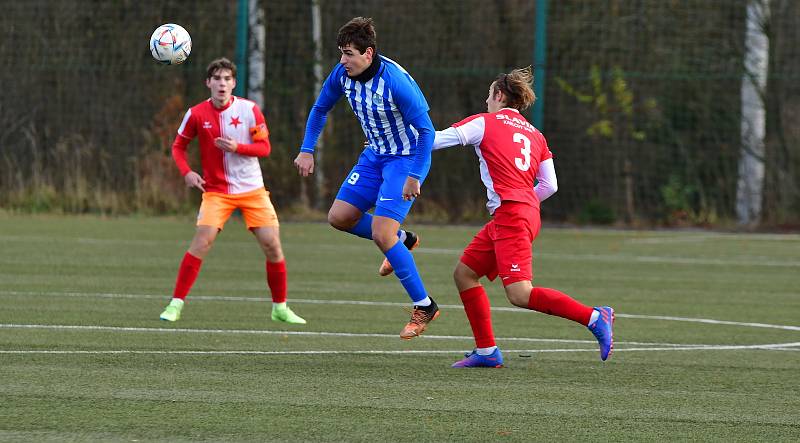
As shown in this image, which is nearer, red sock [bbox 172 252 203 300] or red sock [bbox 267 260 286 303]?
red sock [bbox 172 252 203 300]

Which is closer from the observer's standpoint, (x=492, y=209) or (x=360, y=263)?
(x=492, y=209)

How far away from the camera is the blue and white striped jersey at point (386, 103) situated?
28.6 feet

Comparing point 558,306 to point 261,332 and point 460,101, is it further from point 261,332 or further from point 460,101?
point 460,101

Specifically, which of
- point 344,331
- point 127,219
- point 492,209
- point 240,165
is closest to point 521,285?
point 492,209

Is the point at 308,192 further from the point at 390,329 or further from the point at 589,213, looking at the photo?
the point at 390,329

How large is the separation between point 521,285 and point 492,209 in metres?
0.48

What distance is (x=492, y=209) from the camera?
806 centimetres

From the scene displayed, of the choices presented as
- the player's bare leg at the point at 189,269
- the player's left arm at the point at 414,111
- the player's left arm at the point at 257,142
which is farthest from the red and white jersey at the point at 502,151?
the player's bare leg at the point at 189,269

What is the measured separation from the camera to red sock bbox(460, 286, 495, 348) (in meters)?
8.15

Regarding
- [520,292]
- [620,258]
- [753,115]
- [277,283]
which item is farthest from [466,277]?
[753,115]

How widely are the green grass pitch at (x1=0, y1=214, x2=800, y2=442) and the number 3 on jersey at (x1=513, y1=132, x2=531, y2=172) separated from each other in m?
1.17

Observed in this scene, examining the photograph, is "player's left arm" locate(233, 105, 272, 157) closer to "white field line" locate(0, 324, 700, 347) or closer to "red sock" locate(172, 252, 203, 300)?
"red sock" locate(172, 252, 203, 300)

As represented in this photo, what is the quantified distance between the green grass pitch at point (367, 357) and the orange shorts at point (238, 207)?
2.36 ft

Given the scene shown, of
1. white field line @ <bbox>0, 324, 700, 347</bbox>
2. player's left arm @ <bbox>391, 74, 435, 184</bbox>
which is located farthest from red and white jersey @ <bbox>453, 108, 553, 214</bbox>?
white field line @ <bbox>0, 324, 700, 347</bbox>
